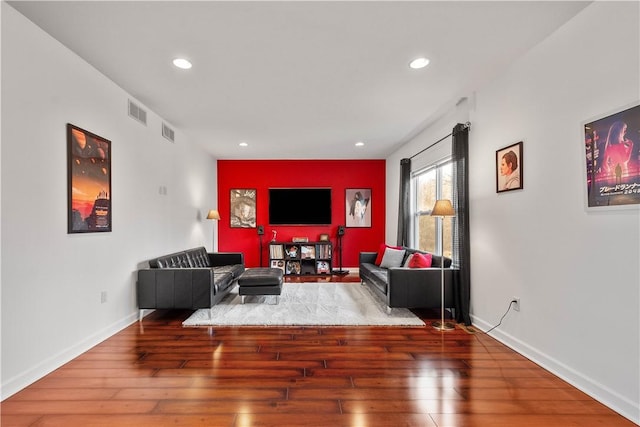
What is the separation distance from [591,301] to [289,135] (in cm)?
429

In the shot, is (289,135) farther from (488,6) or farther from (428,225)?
(488,6)

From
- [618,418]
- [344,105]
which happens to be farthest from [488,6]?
[618,418]

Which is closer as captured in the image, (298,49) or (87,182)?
(298,49)

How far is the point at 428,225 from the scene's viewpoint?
5.01 metres

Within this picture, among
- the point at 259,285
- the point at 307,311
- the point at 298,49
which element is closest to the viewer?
the point at 298,49

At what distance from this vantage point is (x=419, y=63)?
8.91 feet

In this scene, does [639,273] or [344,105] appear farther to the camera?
[344,105]

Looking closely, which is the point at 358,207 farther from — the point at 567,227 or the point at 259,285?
the point at 567,227

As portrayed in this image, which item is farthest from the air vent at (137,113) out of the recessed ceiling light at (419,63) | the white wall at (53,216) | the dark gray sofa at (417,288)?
the dark gray sofa at (417,288)

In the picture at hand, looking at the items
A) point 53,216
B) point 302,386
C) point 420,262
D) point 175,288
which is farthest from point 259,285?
point 53,216

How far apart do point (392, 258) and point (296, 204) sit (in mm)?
2796

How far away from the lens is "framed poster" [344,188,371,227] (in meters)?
6.97

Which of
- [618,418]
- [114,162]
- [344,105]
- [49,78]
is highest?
[344,105]

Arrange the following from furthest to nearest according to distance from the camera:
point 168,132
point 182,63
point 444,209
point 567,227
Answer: point 168,132, point 444,209, point 182,63, point 567,227
